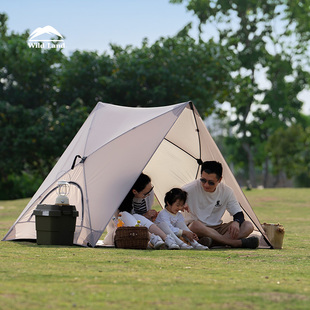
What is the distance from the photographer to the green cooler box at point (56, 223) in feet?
29.5

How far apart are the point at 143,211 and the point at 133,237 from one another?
1155 mm

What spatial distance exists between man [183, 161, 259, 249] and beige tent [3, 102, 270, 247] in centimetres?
37

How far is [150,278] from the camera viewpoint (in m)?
5.91

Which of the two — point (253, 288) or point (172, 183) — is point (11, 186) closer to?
point (172, 183)

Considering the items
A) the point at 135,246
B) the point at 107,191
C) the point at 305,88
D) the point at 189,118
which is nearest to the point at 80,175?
the point at 107,191

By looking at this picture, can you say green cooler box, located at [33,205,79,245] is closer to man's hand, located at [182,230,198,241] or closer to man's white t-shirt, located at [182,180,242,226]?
→ man's hand, located at [182,230,198,241]

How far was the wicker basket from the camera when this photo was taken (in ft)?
29.0

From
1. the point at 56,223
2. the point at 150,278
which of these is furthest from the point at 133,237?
the point at 150,278

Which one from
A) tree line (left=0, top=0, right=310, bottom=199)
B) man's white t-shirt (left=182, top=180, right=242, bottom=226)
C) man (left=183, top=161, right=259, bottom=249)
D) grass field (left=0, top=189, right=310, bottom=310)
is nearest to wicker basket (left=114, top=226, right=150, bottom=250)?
grass field (left=0, top=189, right=310, bottom=310)

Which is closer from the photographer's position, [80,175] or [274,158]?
[80,175]

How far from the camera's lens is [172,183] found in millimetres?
12336

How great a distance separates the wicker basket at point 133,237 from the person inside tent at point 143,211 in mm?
167

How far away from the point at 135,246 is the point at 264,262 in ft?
6.27

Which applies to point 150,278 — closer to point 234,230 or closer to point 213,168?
point 234,230
